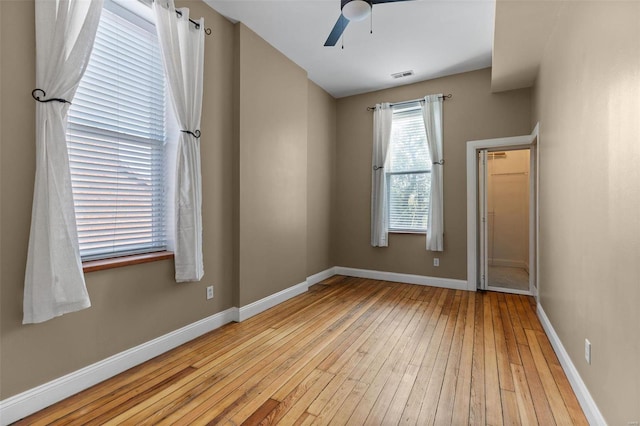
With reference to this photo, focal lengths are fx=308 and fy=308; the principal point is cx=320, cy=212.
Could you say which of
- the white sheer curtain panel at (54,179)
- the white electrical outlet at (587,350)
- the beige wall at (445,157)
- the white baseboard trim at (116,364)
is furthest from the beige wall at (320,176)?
the white electrical outlet at (587,350)

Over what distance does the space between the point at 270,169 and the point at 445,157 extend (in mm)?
2657

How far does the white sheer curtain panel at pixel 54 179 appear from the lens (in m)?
1.75

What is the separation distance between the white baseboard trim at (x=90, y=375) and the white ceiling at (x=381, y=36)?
3.08 m

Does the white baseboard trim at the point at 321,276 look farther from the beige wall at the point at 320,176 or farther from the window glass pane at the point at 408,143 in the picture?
the window glass pane at the point at 408,143

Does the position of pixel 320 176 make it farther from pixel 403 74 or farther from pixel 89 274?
pixel 89 274

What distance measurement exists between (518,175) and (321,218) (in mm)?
4170

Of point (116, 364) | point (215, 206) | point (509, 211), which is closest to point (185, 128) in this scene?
point (215, 206)

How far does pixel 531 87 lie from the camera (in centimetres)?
406

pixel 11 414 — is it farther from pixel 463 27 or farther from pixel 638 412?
pixel 463 27

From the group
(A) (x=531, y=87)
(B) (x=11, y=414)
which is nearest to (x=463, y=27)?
(A) (x=531, y=87)

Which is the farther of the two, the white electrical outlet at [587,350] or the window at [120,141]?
the window at [120,141]

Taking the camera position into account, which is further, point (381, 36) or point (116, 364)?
point (381, 36)

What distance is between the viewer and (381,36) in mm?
3504

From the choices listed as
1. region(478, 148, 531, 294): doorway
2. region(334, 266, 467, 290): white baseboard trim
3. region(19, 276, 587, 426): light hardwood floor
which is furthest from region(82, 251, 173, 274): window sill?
region(478, 148, 531, 294): doorway
